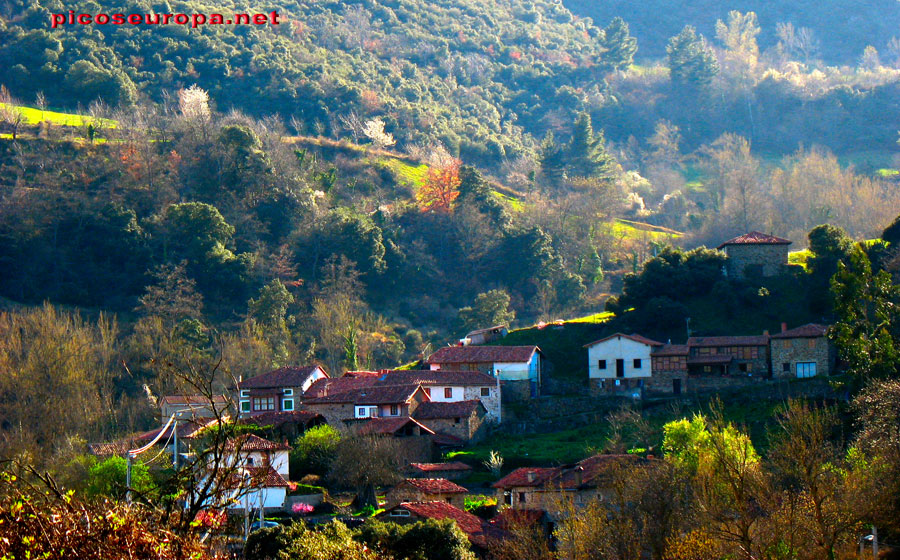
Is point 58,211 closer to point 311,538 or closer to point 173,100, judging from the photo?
point 173,100

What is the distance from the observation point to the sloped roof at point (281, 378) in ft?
200

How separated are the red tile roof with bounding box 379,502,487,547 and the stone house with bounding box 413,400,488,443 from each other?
10.9m

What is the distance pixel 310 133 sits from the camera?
108938 millimetres

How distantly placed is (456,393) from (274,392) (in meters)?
Result: 8.72

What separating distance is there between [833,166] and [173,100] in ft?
181

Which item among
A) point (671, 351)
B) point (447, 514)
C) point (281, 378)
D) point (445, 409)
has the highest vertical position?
point (671, 351)

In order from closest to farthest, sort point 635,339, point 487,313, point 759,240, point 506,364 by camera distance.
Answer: point 635,339, point 506,364, point 759,240, point 487,313

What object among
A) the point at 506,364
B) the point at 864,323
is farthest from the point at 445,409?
the point at 864,323

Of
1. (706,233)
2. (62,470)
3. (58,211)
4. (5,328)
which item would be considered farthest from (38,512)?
(706,233)

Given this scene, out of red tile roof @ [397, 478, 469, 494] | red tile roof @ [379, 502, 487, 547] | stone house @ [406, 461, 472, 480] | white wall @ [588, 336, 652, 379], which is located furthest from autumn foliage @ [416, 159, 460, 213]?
red tile roof @ [379, 502, 487, 547]

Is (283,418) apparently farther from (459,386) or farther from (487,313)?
(487,313)

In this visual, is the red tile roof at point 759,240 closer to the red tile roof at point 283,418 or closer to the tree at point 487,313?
the tree at point 487,313

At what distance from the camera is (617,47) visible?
5974 inches

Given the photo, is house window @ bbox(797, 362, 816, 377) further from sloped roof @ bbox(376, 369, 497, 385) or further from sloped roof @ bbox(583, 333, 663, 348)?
sloped roof @ bbox(376, 369, 497, 385)
